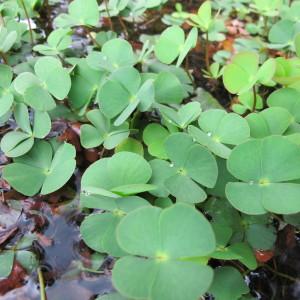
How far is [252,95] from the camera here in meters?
1.30

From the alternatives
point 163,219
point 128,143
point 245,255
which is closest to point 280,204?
point 245,255

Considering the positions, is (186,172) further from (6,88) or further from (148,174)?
(6,88)

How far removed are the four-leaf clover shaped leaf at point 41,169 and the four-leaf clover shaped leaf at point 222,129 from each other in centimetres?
34

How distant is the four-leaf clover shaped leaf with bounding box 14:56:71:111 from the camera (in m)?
1.15

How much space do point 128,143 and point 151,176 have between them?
164 millimetres

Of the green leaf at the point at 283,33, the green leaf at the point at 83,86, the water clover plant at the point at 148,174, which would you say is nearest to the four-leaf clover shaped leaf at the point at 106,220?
the water clover plant at the point at 148,174

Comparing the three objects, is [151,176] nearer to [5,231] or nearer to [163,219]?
[163,219]

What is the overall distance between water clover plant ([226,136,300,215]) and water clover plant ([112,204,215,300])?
0.59 feet

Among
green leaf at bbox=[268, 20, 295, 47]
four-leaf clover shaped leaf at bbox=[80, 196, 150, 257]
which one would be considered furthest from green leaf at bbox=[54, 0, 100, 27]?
four-leaf clover shaped leaf at bbox=[80, 196, 150, 257]

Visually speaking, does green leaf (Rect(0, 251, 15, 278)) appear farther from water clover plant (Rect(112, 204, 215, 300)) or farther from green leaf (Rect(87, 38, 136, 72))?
green leaf (Rect(87, 38, 136, 72))

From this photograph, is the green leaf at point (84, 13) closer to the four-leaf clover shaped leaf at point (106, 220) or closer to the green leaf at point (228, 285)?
the four-leaf clover shaped leaf at point (106, 220)

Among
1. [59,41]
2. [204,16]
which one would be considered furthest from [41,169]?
[204,16]

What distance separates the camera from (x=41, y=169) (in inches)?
43.7

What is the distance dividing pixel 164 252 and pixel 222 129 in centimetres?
40
